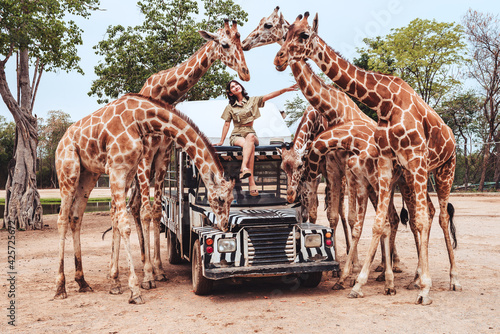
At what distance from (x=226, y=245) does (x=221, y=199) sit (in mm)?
677

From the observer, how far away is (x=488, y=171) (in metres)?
36.5

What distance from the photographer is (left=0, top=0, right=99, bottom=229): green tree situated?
1636 centimetres

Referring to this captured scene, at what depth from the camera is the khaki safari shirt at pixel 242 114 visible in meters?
8.38

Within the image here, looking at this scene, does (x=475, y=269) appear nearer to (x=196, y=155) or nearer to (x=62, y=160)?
(x=196, y=155)

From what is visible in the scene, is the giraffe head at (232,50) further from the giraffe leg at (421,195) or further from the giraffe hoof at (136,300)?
the giraffe hoof at (136,300)

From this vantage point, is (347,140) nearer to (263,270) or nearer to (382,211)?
(382,211)

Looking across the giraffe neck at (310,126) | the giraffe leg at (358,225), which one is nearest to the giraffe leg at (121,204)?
the giraffe leg at (358,225)

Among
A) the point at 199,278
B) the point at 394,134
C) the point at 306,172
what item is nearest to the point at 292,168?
the point at 306,172

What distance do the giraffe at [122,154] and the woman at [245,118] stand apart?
0.76 m

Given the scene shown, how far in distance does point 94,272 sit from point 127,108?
13.0 ft

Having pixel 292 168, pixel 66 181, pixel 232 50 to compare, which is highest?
pixel 232 50

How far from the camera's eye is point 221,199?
22.8ft

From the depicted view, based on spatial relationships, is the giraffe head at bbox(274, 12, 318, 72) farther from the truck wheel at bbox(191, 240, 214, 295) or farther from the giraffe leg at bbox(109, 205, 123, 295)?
the giraffe leg at bbox(109, 205, 123, 295)

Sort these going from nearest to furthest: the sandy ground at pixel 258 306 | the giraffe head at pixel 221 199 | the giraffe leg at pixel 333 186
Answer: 1. the sandy ground at pixel 258 306
2. the giraffe head at pixel 221 199
3. the giraffe leg at pixel 333 186
